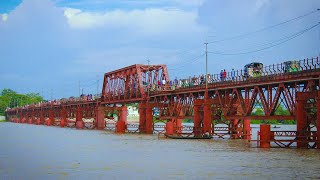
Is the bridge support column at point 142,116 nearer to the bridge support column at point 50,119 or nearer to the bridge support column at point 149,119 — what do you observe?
the bridge support column at point 149,119

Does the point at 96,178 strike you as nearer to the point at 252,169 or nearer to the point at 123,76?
the point at 252,169

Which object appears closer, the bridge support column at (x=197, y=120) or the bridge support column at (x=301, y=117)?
the bridge support column at (x=301, y=117)

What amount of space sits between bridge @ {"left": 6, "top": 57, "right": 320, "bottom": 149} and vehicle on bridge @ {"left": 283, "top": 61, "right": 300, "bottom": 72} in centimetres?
17

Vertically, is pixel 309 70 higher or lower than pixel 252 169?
higher

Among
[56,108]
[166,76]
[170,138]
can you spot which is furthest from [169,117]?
[56,108]

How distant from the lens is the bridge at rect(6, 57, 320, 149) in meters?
51.0

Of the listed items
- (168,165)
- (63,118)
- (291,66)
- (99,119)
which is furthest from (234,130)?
(63,118)

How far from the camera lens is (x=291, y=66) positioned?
55.6 meters

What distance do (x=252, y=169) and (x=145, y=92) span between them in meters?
61.7

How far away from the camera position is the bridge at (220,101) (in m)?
51.0

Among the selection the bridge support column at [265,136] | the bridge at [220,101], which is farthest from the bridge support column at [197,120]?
the bridge support column at [265,136]

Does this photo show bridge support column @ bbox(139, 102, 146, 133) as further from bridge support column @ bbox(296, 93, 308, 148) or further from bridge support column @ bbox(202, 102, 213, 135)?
bridge support column @ bbox(296, 93, 308, 148)

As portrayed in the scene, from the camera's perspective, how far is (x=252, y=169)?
35688mm

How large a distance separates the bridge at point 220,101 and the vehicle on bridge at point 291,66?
0.17 meters
